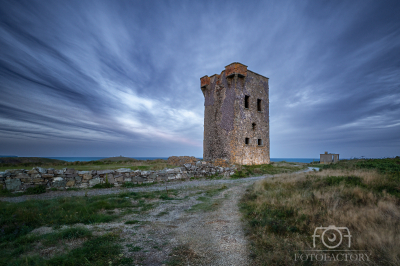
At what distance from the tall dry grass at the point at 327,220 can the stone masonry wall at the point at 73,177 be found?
23.7ft

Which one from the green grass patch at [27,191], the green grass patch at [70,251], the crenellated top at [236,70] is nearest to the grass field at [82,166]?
the green grass patch at [27,191]

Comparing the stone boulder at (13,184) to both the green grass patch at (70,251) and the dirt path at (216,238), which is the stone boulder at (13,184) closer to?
the green grass patch at (70,251)

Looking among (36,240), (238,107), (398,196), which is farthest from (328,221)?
(238,107)

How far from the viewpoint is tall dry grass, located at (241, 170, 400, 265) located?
10.6 ft

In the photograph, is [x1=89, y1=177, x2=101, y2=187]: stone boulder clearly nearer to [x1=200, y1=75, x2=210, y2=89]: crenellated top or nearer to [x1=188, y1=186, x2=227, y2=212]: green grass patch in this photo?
[x1=188, y1=186, x2=227, y2=212]: green grass patch

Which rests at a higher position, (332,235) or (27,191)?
(332,235)

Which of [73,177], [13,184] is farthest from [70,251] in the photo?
[13,184]

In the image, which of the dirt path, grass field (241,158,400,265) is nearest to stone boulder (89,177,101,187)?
the dirt path

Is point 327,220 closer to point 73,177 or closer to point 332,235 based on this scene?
point 332,235

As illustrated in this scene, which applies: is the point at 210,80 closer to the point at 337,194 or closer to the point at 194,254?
the point at 337,194

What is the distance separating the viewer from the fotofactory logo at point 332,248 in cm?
314

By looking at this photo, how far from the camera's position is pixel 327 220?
14.9 ft

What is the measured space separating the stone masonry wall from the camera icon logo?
10.1 m

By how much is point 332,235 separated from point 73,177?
458 inches
